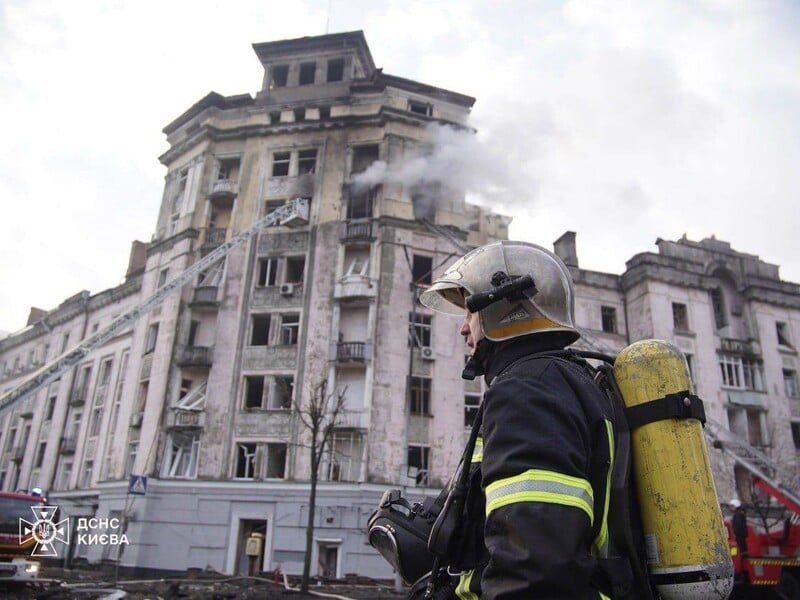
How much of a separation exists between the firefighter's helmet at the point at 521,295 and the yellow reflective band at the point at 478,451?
0.44 meters

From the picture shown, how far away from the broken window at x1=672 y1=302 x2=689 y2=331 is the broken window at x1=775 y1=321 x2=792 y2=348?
6053 millimetres

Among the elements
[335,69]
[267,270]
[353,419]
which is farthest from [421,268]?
[335,69]

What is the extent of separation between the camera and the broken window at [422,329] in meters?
26.4

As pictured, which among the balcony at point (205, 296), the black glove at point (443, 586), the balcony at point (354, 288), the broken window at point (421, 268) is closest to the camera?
the black glove at point (443, 586)

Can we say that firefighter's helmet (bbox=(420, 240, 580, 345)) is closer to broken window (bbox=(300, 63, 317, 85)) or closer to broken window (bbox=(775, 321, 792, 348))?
broken window (bbox=(300, 63, 317, 85))

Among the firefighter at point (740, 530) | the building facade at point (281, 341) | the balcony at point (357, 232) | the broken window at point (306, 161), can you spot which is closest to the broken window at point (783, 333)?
the building facade at point (281, 341)

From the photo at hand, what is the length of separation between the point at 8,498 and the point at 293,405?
12.6m

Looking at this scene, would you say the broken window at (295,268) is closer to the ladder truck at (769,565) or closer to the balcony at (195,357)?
the balcony at (195,357)

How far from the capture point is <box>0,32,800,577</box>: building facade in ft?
78.2

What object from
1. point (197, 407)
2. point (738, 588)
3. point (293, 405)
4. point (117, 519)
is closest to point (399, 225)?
point (293, 405)

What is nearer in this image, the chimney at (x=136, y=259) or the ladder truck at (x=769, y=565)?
the ladder truck at (x=769, y=565)

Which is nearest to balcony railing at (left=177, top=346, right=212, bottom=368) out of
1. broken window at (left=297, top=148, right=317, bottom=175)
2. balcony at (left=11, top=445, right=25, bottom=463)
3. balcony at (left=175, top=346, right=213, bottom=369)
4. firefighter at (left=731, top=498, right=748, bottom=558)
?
balcony at (left=175, top=346, right=213, bottom=369)

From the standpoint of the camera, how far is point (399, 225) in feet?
90.9

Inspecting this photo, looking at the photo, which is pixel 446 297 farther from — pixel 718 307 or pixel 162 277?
pixel 718 307
